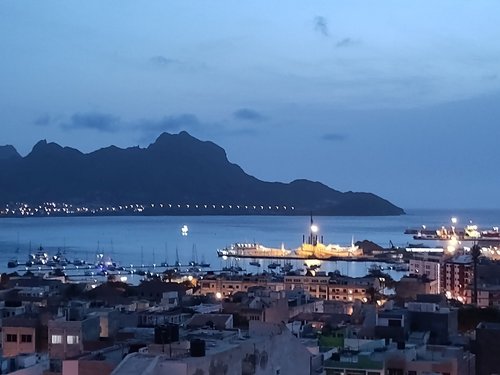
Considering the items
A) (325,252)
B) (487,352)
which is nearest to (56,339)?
(487,352)

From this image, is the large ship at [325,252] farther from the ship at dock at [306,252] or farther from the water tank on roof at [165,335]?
the water tank on roof at [165,335]

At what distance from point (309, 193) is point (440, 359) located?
17473 cm

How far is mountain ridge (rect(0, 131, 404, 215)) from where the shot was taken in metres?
166

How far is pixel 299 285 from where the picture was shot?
29109mm

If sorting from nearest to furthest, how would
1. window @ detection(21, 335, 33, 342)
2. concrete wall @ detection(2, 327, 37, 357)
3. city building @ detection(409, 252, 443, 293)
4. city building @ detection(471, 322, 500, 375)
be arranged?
city building @ detection(471, 322, 500, 375) → concrete wall @ detection(2, 327, 37, 357) → window @ detection(21, 335, 33, 342) → city building @ detection(409, 252, 443, 293)

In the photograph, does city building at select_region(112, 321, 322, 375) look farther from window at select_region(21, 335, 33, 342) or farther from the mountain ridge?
the mountain ridge

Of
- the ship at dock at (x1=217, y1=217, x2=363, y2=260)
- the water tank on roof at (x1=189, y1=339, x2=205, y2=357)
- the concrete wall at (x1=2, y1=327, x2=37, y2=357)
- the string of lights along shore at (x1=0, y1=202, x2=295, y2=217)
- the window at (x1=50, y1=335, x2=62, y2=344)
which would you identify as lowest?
the ship at dock at (x1=217, y1=217, x2=363, y2=260)

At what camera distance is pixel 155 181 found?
168750 millimetres

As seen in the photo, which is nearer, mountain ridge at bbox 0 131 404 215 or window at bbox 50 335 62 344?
window at bbox 50 335 62 344

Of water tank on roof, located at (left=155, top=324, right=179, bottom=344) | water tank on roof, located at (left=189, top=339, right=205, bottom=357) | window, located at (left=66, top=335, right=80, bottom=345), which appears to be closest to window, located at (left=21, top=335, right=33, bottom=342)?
window, located at (left=66, top=335, right=80, bottom=345)

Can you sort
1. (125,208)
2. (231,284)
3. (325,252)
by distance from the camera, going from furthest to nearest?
(125,208)
(325,252)
(231,284)

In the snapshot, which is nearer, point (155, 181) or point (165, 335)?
point (165, 335)

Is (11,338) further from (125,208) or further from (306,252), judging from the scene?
(125,208)

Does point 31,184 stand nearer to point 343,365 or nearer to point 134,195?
point 134,195
